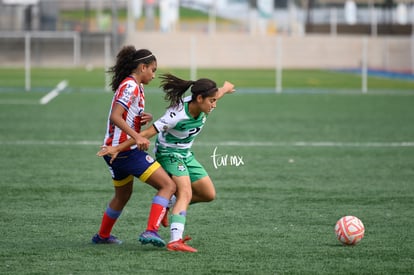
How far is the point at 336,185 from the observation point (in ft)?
39.4

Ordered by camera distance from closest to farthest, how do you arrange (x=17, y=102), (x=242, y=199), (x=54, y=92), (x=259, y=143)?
(x=242, y=199)
(x=259, y=143)
(x=17, y=102)
(x=54, y=92)

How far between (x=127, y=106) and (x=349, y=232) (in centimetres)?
219

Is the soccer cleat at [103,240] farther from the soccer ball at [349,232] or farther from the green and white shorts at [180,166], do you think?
the soccer ball at [349,232]

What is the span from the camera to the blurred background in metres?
51.7

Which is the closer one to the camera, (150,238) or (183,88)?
(150,238)

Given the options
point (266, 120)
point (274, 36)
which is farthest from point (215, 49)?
point (266, 120)

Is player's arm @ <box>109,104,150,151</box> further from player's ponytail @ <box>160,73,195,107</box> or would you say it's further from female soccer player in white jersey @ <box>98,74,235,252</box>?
player's ponytail @ <box>160,73,195,107</box>

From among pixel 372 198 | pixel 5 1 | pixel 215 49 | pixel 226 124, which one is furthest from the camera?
pixel 215 49

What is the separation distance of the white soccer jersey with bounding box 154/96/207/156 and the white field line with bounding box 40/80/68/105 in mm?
18281

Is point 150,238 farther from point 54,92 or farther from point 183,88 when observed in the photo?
point 54,92

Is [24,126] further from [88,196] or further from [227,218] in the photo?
[227,218]

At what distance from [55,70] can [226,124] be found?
94.5 ft

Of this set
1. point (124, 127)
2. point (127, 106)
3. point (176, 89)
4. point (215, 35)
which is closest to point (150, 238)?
point (124, 127)

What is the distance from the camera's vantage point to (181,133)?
8125 millimetres
